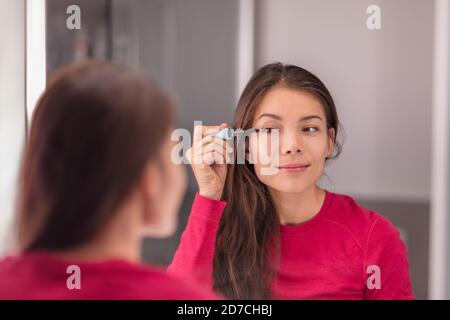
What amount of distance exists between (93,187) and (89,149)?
37 millimetres

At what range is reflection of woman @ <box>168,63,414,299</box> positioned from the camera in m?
0.92

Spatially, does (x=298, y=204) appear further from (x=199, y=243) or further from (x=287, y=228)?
(x=199, y=243)

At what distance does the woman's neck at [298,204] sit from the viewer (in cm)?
94

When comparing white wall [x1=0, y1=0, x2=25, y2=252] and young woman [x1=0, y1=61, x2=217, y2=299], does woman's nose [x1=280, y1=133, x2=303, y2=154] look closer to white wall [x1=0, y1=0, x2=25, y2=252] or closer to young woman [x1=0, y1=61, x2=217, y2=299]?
young woman [x1=0, y1=61, x2=217, y2=299]

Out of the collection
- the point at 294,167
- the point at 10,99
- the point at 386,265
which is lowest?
the point at 386,265

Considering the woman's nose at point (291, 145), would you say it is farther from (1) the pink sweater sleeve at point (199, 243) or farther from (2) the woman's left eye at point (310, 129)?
(1) the pink sweater sleeve at point (199, 243)

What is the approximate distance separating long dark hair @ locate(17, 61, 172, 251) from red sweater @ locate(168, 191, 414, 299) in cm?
34

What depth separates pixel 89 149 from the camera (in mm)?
582

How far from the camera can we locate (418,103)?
96 cm

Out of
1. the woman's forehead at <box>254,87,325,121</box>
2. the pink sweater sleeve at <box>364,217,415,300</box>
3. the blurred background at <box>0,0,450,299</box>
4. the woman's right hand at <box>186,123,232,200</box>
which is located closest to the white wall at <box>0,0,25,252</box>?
the blurred background at <box>0,0,450,299</box>

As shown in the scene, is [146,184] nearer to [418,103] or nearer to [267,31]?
[267,31]

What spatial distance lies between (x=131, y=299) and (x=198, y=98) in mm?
430

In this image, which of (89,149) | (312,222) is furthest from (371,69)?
(89,149)
